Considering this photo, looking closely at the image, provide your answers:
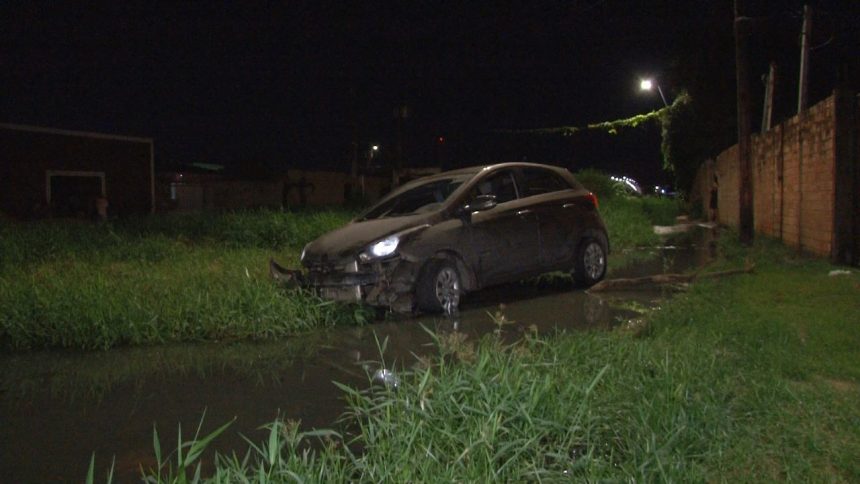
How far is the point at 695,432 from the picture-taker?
3771mm

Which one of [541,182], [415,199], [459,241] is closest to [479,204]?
[459,241]

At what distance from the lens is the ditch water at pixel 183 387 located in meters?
4.32

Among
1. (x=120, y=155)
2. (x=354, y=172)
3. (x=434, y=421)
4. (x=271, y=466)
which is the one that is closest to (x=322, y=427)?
(x=434, y=421)

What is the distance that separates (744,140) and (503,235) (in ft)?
29.0

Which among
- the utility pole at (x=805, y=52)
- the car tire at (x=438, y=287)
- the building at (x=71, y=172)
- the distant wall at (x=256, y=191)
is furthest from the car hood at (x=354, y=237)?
the distant wall at (x=256, y=191)

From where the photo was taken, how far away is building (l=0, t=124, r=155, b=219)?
858 inches

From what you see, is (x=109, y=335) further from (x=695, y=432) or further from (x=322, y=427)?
(x=695, y=432)

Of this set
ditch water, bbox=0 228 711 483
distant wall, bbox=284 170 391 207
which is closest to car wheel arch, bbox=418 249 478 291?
ditch water, bbox=0 228 711 483

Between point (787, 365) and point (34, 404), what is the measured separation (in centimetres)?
514

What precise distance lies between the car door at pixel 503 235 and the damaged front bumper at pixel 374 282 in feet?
3.39

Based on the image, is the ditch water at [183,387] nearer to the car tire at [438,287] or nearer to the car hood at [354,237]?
the car tire at [438,287]

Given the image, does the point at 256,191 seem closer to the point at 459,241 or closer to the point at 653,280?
the point at 653,280

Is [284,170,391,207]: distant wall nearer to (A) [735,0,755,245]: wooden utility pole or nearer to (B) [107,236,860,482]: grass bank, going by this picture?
(A) [735,0,755,245]: wooden utility pole

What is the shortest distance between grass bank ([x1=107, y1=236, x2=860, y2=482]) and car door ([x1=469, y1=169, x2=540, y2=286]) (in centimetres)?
324
